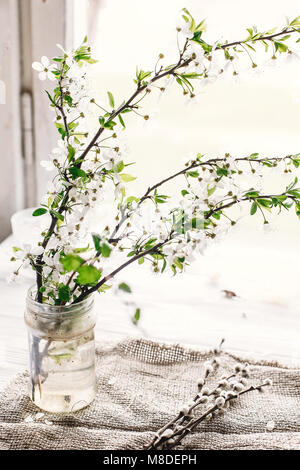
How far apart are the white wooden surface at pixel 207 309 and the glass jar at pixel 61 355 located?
12cm

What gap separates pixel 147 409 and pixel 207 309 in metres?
0.32

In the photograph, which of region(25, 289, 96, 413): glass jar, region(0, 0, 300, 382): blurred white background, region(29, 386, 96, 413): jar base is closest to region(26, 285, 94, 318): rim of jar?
region(25, 289, 96, 413): glass jar

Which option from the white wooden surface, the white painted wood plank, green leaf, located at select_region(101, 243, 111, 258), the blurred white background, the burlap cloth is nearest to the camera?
green leaf, located at select_region(101, 243, 111, 258)

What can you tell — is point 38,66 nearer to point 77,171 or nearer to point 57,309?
point 77,171

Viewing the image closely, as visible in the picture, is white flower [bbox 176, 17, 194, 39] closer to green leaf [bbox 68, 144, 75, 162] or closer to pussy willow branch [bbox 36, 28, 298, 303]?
pussy willow branch [bbox 36, 28, 298, 303]

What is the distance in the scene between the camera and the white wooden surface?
3.00ft

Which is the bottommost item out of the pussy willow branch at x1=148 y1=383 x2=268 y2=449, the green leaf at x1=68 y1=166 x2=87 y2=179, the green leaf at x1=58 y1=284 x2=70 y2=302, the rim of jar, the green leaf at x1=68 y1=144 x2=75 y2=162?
the pussy willow branch at x1=148 y1=383 x2=268 y2=449

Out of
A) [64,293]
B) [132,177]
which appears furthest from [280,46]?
[64,293]

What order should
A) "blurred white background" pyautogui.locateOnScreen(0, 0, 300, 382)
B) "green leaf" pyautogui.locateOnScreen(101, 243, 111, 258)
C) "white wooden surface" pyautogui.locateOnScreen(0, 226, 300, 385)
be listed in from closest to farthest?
"green leaf" pyautogui.locateOnScreen(101, 243, 111, 258)
"white wooden surface" pyautogui.locateOnScreen(0, 226, 300, 385)
"blurred white background" pyautogui.locateOnScreen(0, 0, 300, 382)

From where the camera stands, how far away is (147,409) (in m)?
0.75

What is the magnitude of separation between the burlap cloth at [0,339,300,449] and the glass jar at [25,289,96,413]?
0.02 metres
